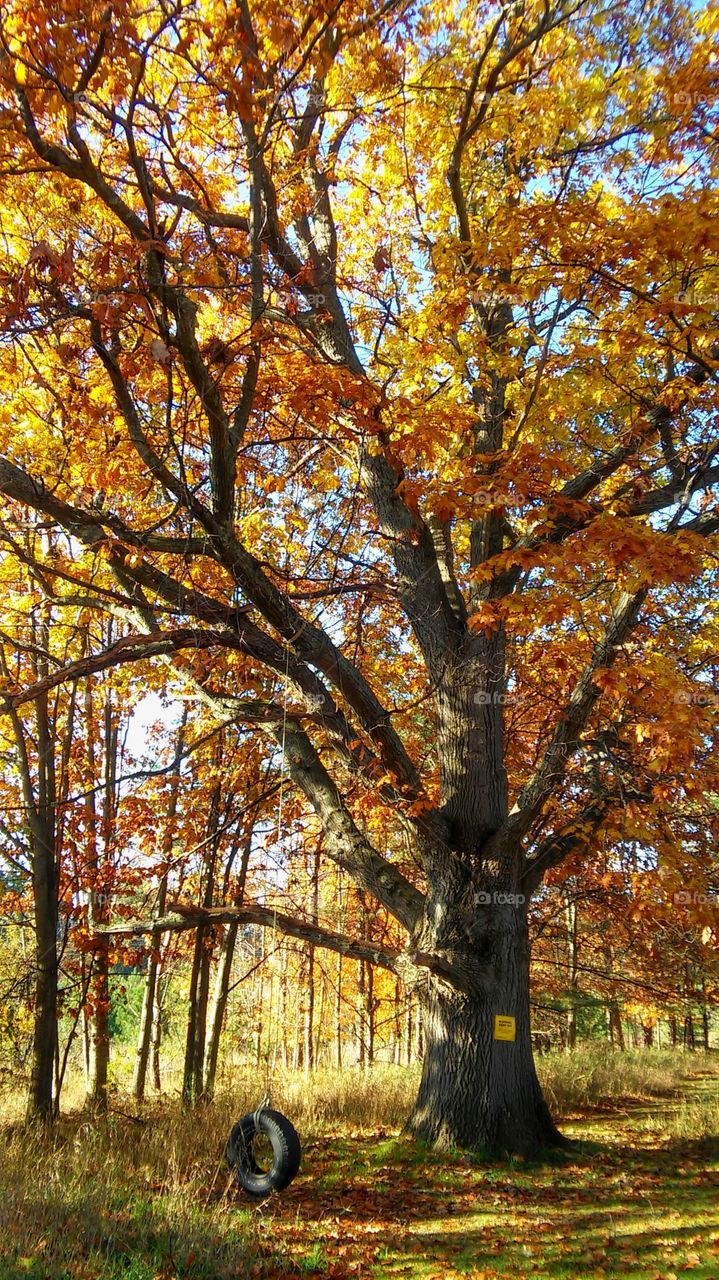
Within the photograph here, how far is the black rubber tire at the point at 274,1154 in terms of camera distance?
5.97 metres

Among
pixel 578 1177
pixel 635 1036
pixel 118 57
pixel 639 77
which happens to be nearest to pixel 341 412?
pixel 118 57

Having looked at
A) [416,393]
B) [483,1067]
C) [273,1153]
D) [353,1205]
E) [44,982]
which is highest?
[416,393]

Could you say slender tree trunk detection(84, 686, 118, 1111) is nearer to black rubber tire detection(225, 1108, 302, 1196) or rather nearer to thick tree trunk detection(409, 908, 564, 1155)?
black rubber tire detection(225, 1108, 302, 1196)

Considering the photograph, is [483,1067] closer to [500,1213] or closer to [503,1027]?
[503,1027]

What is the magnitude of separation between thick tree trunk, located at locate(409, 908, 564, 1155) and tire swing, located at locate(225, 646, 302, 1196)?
179cm

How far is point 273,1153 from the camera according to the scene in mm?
6219

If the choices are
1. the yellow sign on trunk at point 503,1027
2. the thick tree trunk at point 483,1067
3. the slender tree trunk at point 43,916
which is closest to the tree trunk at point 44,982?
the slender tree trunk at point 43,916

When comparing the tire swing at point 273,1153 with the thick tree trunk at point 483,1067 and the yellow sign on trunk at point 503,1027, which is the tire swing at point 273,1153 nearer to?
the thick tree trunk at point 483,1067

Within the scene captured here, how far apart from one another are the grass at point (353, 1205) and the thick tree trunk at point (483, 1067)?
0.80ft

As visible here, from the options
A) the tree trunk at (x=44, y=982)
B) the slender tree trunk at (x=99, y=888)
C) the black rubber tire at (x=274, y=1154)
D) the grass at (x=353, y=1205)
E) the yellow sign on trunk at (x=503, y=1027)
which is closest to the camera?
the grass at (x=353, y=1205)

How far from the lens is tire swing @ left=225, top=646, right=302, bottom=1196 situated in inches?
235

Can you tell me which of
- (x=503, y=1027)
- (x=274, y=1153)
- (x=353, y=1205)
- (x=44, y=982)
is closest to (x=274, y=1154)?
(x=274, y=1153)

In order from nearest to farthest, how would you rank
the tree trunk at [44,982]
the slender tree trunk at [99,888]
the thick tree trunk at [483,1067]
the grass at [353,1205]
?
the grass at [353,1205] → the thick tree trunk at [483,1067] → the tree trunk at [44,982] → the slender tree trunk at [99,888]

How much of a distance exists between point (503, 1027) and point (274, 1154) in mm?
2476
